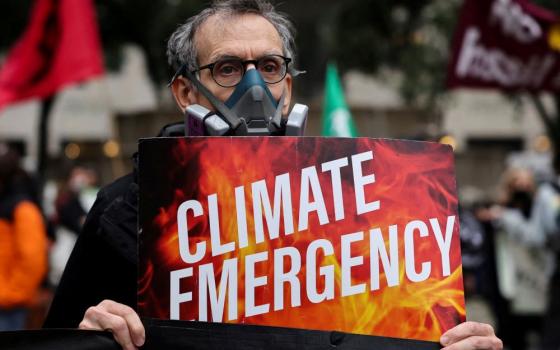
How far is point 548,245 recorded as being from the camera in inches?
316

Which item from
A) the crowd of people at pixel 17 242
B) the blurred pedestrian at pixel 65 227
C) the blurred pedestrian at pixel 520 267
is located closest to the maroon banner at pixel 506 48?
the blurred pedestrian at pixel 520 267

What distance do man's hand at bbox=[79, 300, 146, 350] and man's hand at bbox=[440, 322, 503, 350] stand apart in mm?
586

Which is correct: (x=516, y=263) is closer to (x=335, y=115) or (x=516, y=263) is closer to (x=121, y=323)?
(x=335, y=115)

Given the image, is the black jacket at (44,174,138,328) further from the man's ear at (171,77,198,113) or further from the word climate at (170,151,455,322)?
the word climate at (170,151,455,322)

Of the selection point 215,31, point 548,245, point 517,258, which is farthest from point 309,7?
point 215,31

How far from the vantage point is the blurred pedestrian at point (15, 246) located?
21.0 feet

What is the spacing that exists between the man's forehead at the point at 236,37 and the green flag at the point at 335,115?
14.1 ft

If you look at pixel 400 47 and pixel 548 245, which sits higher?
pixel 400 47

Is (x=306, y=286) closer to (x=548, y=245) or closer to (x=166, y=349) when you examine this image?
(x=166, y=349)

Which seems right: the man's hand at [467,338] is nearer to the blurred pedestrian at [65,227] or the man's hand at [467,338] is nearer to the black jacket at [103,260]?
the black jacket at [103,260]

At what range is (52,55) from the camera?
8.52 m

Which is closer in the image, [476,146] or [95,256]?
[95,256]

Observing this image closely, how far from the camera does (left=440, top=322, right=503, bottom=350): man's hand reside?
2.06 metres

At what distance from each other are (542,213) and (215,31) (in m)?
6.13
